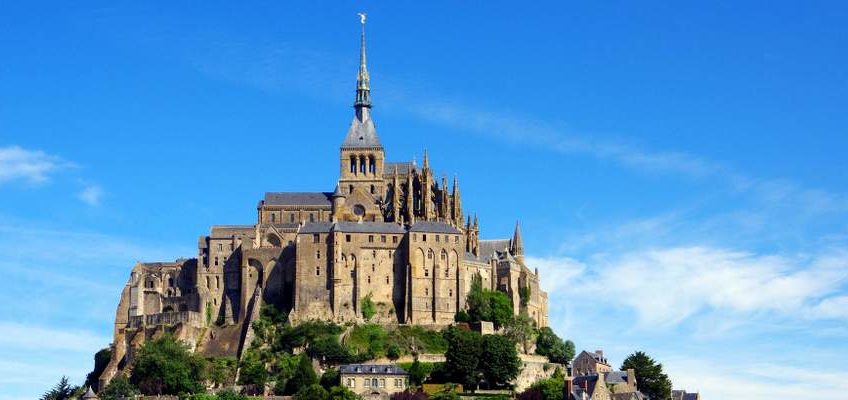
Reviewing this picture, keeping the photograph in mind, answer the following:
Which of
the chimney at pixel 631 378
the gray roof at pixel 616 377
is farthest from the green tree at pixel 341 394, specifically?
the chimney at pixel 631 378

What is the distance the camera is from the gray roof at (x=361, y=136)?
136 metres

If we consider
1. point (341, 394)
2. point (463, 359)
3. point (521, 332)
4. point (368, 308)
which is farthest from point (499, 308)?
point (341, 394)

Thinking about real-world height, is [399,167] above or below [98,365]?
above

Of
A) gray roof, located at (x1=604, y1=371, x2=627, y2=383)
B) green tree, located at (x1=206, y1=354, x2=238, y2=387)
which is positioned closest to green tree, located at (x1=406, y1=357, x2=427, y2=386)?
gray roof, located at (x1=604, y1=371, x2=627, y2=383)

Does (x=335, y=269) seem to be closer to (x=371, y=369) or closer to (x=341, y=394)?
(x=371, y=369)

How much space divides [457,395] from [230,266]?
1125 inches

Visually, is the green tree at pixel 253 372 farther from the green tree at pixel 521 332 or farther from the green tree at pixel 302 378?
the green tree at pixel 521 332

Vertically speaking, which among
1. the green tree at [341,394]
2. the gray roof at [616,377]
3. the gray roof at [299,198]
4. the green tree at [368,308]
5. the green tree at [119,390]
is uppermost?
the gray roof at [299,198]

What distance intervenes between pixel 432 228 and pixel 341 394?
22780 mm

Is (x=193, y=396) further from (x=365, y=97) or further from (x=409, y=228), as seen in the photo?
(x=365, y=97)

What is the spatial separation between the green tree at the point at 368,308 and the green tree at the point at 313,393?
526 inches

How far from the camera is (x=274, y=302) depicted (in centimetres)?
12481

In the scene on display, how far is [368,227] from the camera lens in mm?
125000

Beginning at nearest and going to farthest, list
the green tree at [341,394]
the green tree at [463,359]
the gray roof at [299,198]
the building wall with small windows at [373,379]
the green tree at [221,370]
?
the green tree at [341,394] → the building wall with small windows at [373,379] → the green tree at [463,359] → the green tree at [221,370] → the gray roof at [299,198]
